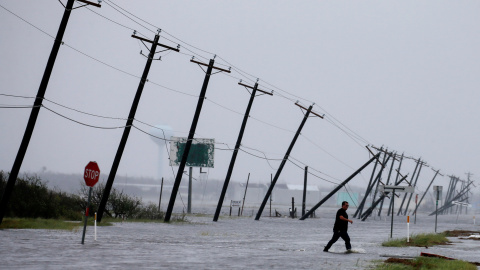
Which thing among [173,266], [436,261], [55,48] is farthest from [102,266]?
[55,48]

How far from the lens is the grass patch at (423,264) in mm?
20938

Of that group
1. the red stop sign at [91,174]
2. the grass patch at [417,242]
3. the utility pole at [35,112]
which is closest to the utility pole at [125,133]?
the utility pole at [35,112]

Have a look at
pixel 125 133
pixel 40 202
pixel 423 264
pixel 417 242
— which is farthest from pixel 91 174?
pixel 40 202

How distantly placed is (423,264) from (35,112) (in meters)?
17.0

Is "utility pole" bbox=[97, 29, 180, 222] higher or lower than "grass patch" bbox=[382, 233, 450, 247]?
higher

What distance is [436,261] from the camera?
924 inches

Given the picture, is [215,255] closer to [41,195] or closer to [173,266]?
[173,266]

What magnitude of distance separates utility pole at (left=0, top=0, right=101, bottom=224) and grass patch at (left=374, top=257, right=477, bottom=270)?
612 inches

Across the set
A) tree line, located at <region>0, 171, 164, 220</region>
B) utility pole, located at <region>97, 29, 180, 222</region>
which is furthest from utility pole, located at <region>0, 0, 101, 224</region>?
utility pole, located at <region>97, 29, 180, 222</region>

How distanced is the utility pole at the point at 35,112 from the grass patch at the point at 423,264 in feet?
51.0

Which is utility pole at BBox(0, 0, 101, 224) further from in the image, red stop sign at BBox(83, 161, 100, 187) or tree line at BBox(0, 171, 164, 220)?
tree line at BBox(0, 171, 164, 220)

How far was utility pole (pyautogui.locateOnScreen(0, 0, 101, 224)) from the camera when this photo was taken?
3098 centimetres

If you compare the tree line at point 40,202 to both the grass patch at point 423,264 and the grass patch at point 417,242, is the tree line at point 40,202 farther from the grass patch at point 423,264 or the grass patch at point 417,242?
the grass patch at point 423,264

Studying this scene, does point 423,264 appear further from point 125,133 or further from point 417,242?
point 125,133
